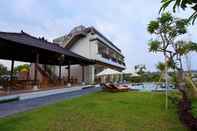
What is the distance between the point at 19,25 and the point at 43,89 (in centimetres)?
1234

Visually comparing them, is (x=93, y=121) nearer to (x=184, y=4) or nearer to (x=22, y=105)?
(x=22, y=105)

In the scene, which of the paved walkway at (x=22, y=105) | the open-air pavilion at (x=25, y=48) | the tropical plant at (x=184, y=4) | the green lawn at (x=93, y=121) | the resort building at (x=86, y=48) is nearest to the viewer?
the tropical plant at (x=184, y=4)

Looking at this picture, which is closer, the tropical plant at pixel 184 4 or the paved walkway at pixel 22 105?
the tropical plant at pixel 184 4

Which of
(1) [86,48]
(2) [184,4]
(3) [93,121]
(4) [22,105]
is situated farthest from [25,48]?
(1) [86,48]

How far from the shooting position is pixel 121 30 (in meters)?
29.2

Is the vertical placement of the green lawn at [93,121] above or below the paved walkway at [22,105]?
below

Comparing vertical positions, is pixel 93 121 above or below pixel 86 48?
below

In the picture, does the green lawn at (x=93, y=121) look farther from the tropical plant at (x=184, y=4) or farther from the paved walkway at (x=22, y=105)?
the tropical plant at (x=184, y=4)

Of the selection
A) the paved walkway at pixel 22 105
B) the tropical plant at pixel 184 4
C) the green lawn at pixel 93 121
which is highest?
the tropical plant at pixel 184 4

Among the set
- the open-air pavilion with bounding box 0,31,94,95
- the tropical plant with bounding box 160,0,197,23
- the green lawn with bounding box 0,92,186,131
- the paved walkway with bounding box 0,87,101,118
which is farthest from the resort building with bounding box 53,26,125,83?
the tropical plant with bounding box 160,0,197,23

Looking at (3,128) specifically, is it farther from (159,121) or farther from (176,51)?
(176,51)

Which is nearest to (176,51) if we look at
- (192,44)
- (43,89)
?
(192,44)

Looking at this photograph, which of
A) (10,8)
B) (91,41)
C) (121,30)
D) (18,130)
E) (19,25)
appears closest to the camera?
(18,130)

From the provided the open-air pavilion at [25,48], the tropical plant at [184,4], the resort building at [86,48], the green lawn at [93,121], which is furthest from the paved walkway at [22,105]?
the resort building at [86,48]
